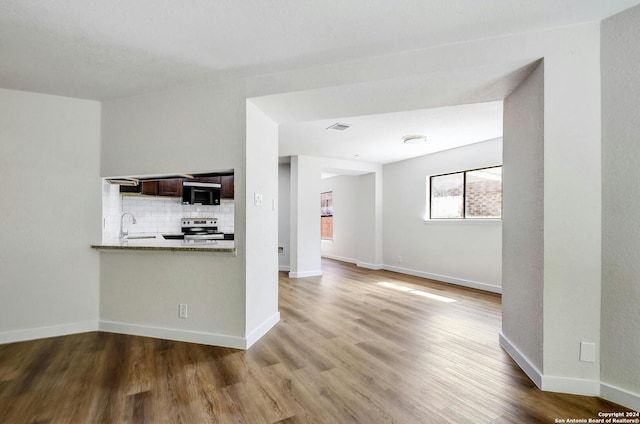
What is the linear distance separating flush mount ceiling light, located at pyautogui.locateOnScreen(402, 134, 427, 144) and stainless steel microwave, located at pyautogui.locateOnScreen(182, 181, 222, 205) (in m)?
3.27

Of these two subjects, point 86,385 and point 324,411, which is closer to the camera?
point 324,411

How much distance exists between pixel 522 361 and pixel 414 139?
3.38m

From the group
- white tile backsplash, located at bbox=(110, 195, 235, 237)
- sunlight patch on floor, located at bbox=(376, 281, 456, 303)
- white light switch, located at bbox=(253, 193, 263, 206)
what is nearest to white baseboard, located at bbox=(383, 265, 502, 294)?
sunlight patch on floor, located at bbox=(376, 281, 456, 303)

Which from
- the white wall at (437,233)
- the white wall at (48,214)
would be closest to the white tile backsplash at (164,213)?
the white wall at (48,214)

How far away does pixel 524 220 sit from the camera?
221 cm

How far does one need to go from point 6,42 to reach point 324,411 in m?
3.33

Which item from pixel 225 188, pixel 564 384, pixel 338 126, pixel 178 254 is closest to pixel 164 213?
pixel 225 188

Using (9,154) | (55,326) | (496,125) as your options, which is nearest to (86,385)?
(55,326)

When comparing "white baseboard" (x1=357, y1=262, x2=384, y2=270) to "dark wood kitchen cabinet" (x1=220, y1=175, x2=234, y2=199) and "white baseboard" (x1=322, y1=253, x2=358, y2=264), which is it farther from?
"dark wood kitchen cabinet" (x1=220, y1=175, x2=234, y2=199)

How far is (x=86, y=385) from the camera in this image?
2.00m

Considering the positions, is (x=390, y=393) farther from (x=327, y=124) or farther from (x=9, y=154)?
(x=9, y=154)

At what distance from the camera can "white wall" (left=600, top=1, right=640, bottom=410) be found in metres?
1.75

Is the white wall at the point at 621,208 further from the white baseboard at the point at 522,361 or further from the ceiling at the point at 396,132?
the ceiling at the point at 396,132

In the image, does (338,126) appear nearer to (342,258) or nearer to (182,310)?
(182,310)
